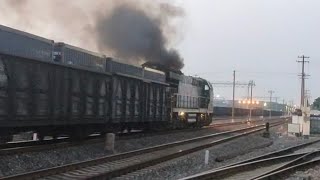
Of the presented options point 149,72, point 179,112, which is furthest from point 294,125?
point 149,72

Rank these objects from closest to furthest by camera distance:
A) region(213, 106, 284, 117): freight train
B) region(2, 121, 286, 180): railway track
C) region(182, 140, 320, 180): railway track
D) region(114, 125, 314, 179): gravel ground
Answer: region(2, 121, 286, 180): railway track, region(182, 140, 320, 180): railway track, region(114, 125, 314, 179): gravel ground, region(213, 106, 284, 117): freight train

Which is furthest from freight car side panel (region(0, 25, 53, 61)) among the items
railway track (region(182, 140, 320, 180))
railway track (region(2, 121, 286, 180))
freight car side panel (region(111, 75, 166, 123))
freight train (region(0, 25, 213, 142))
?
railway track (region(182, 140, 320, 180))

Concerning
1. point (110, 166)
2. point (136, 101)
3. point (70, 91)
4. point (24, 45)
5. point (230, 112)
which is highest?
point (24, 45)

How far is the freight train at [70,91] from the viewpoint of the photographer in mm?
14984

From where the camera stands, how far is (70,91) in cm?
1816

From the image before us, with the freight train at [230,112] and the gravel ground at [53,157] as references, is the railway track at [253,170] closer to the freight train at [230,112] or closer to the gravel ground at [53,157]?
the gravel ground at [53,157]

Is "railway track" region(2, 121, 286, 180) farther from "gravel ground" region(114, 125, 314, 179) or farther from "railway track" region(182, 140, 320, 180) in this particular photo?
"railway track" region(182, 140, 320, 180)

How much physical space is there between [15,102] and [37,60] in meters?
1.62

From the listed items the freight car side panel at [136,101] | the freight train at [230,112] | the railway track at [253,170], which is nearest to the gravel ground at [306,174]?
the railway track at [253,170]

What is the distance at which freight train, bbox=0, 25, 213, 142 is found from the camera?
1498 cm

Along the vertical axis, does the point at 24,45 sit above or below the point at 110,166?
above

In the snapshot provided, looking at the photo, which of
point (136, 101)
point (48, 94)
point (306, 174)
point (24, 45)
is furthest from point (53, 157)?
point (136, 101)

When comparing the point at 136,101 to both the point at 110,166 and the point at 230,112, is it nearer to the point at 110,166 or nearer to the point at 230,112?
the point at 110,166

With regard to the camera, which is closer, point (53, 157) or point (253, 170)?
point (53, 157)
